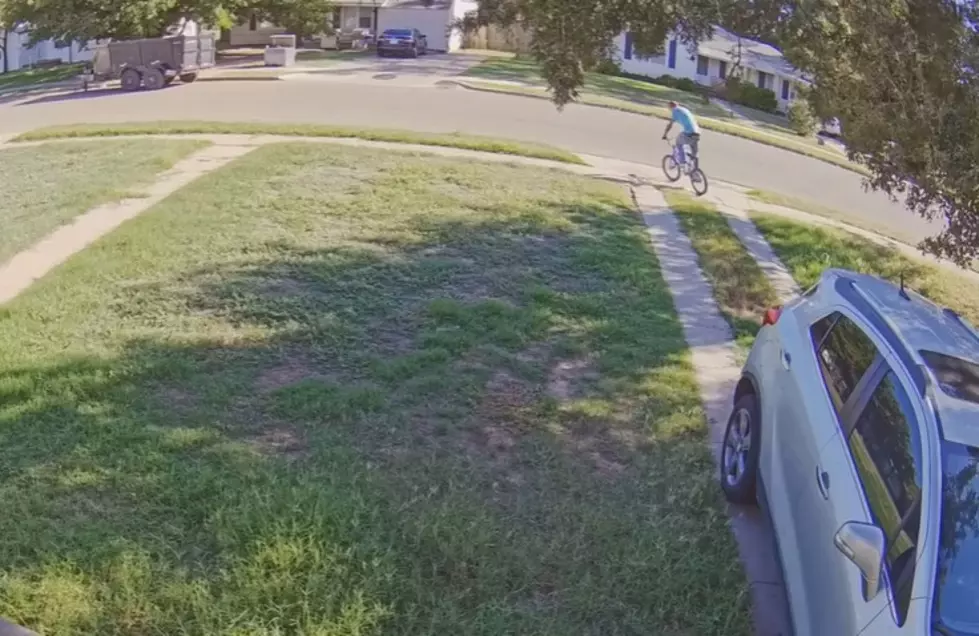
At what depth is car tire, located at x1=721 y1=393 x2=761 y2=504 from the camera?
549 cm

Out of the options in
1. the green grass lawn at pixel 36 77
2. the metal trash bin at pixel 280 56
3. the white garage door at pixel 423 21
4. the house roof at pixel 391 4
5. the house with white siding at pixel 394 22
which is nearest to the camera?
the green grass lawn at pixel 36 77

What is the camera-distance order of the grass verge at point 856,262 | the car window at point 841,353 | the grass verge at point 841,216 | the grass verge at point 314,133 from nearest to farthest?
the car window at point 841,353, the grass verge at point 856,262, the grass verge at point 841,216, the grass verge at point 314,133

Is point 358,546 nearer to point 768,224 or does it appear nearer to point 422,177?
point 422,177

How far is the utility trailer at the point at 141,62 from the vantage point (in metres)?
29.9

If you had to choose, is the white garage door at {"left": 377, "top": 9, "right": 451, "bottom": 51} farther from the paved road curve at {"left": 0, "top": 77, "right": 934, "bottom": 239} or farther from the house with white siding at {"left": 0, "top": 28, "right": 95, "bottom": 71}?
the paved road curve at {"left": 0, "top": 77, "right": 934, "bottom": 239}

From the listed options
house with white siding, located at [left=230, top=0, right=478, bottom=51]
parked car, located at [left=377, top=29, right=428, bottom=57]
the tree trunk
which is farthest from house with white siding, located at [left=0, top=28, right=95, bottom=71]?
parked car, located at [left=377, top=29, right=428, bottom=57]

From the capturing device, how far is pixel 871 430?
4062mm

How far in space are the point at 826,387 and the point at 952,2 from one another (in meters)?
4.42

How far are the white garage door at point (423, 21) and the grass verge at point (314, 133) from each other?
28.3 m

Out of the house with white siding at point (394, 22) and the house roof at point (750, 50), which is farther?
the house with white siding at point (394, 22)

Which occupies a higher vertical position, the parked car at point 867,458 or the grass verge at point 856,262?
the parked car at point 867,458

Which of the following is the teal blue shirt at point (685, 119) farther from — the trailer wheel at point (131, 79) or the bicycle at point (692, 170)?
the trailer wheel at point (131, 79)

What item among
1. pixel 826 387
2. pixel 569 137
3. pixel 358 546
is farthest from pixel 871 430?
pixel 569 137

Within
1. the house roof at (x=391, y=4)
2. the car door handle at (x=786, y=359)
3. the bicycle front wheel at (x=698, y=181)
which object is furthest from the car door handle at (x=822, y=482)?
the house roof at (x=391, y=4)
